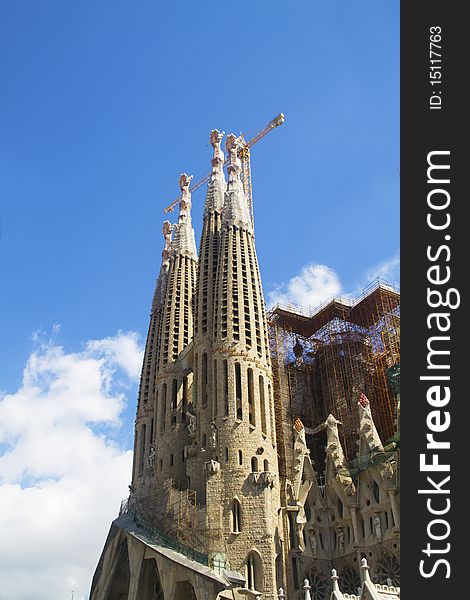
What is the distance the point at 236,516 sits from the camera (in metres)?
41.8

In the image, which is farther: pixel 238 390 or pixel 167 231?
pixel 167 231

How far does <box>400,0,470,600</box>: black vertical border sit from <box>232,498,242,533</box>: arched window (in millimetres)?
28990

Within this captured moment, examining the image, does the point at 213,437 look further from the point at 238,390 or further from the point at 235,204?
the point at 235,204

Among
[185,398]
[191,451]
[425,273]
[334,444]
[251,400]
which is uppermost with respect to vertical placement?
Result: [185,398]

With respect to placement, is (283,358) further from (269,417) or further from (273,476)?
(273,476)

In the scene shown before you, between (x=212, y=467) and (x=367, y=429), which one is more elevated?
(x=367, y=429)

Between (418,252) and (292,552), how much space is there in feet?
Answer: 110

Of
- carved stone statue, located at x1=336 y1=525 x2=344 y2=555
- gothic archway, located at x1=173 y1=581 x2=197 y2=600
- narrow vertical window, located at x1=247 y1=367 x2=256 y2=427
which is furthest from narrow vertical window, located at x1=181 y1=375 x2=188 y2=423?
gothic archway, located at x1=173 y1=581 x2=197 y2=600

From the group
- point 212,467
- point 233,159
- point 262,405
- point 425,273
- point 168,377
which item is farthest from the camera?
point 233,159

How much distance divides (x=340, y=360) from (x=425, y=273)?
1673 inches

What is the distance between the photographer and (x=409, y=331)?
1508cm

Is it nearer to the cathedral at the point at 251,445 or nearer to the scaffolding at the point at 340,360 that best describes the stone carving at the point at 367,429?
the cathedral at the point at 251,445

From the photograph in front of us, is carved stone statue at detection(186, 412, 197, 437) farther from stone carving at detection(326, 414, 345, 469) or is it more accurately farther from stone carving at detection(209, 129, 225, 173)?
stone carving at detection(209, 129, 225, 173)

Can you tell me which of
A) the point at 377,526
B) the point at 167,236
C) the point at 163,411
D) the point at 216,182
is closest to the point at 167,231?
the point at 167,236
